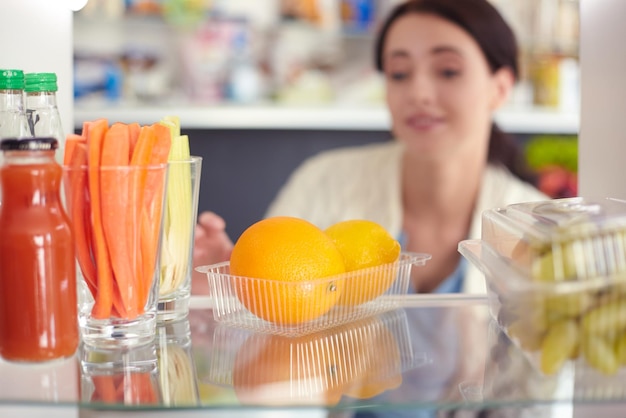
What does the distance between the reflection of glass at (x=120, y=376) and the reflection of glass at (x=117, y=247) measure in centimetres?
2

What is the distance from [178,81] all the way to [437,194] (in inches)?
49.0

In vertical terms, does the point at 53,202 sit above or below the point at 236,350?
above

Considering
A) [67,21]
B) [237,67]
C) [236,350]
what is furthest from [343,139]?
[236,350]

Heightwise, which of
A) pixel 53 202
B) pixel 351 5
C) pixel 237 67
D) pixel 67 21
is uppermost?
pixel 351 5

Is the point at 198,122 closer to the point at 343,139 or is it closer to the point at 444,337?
the point at 343,139

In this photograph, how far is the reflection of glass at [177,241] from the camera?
651 mm

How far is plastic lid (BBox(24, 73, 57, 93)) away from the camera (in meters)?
0.65

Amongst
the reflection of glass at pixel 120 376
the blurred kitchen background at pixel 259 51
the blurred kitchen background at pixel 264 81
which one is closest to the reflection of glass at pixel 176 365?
the reflection of glass at pixel 120 376

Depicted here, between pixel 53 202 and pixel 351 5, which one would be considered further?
pixel 351 5

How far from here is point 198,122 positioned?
121 inches

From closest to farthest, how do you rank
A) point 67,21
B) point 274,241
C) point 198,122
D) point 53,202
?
point 53,202, point 274,241, point 67,21, point 198,122

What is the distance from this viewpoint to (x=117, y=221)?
573 mm

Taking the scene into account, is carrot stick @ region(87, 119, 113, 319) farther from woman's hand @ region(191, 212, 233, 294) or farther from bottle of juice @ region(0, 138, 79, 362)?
woman's hand @ region(191, 212, 233, 294)

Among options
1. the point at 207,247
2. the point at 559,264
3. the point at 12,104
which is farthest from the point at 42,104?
the point at 207,247
